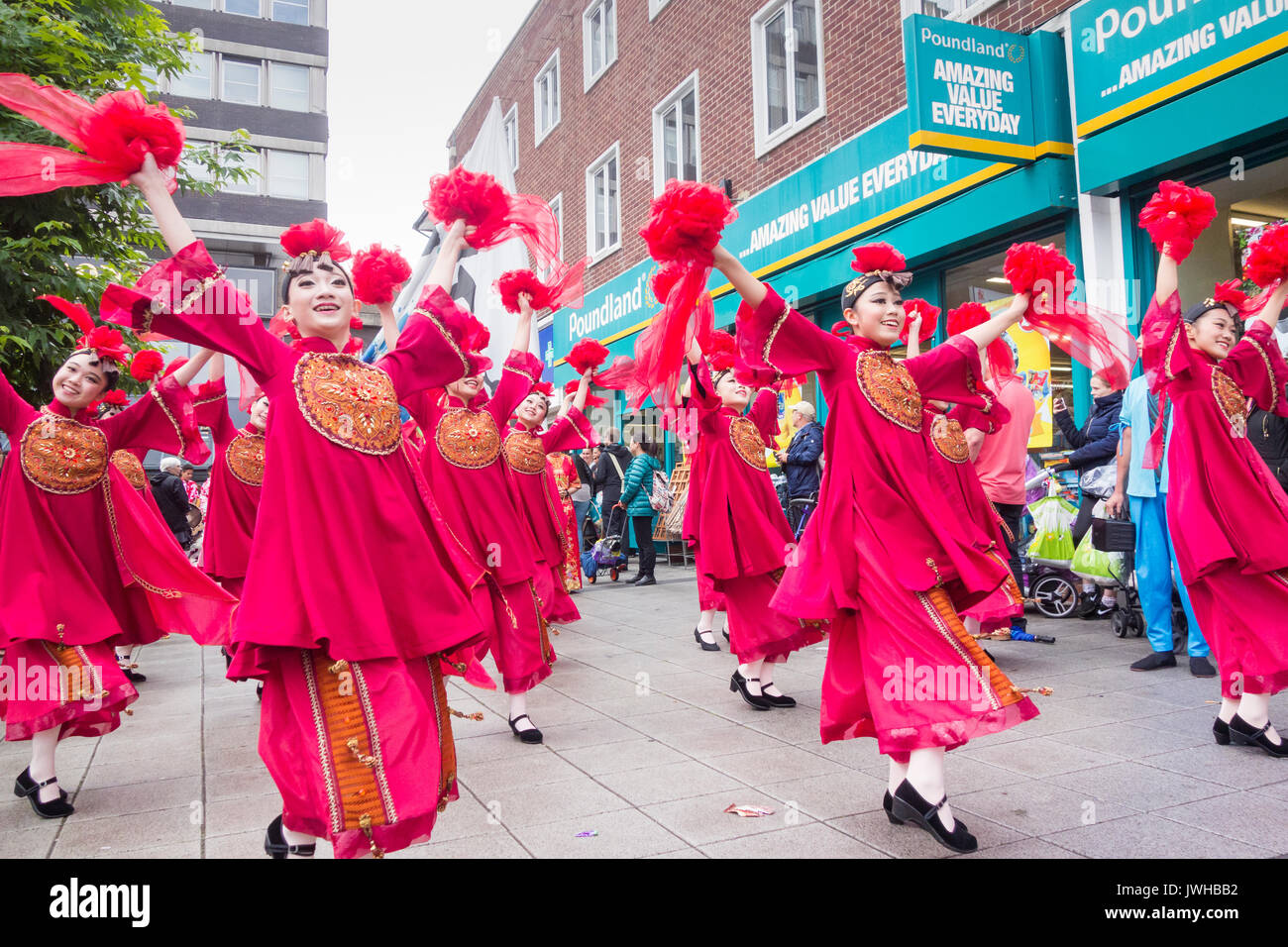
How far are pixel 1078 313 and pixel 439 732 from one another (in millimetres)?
2954

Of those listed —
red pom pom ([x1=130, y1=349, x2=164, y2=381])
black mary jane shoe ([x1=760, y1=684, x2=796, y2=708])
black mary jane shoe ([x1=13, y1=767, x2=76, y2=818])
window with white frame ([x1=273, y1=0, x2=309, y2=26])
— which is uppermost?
window with white frame ([x1=273, y1=0, x2=309, y2=26])

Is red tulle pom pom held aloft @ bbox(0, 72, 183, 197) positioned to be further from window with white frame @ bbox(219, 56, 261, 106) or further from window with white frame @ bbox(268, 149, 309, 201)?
window with white frame @ bbox(219, 56, 261, 106)

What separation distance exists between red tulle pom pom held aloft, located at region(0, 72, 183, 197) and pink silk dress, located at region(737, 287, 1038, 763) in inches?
74.6

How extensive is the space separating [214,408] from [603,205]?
1310 centimetres

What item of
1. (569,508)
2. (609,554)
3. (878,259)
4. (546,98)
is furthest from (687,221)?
(546,98)

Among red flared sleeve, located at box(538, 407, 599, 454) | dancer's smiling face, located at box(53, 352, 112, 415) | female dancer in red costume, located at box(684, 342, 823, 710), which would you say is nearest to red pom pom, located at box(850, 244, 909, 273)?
female dancer in red costume, located at box(684, 342, 823, 710)

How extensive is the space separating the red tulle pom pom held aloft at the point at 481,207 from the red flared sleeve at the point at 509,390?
6.07 feet

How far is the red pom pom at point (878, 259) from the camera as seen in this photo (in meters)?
3.73

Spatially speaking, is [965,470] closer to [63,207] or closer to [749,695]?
[749,695]

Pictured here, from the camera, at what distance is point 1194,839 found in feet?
9.96

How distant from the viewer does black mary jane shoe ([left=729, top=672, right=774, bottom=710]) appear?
5215 mm

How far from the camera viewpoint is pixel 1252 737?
157 inches

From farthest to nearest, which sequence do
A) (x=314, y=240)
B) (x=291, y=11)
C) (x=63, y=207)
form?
1. (x=291, y=11)
2. (x=63, y=207)
3. (x=314, y=240)

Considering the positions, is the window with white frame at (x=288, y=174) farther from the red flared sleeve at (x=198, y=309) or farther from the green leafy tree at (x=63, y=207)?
the red flared sleeve at (x=198, y=309)
